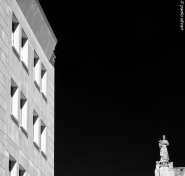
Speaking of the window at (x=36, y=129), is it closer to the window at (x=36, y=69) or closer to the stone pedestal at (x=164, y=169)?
the window at (x=36, y=69)

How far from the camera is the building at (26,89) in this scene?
45062 mm

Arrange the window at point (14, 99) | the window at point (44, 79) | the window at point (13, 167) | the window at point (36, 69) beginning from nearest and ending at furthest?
the window at point (13, 167), the window at point (14, 99), the window at point (36, 69), the window at point (44, 79)

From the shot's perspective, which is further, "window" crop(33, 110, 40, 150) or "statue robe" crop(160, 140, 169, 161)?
"statue robe" crop(160, 140, 169, 161)

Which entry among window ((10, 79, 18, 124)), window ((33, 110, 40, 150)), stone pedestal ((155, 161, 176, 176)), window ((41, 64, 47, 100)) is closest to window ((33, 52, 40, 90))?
window ((41, 64, 47, 100))

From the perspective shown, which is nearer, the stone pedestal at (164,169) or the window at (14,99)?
the window at (14,99)

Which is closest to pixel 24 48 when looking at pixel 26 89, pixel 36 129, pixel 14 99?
pixel 26 89

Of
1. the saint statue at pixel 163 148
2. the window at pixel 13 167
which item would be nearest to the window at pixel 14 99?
the window at pixel 13 167

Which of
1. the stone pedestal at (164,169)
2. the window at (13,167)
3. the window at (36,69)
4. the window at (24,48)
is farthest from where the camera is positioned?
the stone pedestal at (164,169)

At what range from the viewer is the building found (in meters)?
45.1

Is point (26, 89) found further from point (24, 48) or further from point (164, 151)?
point (164, 151)

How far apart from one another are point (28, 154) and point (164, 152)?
50.8 m

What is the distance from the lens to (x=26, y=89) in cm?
4934

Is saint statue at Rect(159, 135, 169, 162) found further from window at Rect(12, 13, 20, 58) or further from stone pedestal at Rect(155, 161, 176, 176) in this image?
window at Rect(12, 13, 20, 58)

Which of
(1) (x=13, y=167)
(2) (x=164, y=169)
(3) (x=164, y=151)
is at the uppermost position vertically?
(3) (x=164, y=151)
